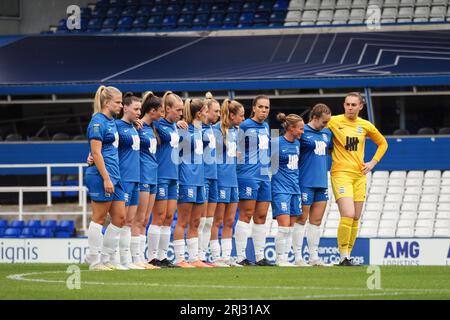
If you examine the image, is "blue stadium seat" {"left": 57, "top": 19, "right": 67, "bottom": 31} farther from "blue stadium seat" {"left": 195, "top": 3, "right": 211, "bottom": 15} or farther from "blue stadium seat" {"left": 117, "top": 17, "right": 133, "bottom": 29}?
"blue stadium seat" {"left": 195, "top": 3, "right": 211, "bottom": 15}

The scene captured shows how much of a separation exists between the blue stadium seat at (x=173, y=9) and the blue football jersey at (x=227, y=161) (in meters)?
17.8

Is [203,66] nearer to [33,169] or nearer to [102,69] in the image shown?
[102,69]

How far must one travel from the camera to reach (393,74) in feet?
88.6

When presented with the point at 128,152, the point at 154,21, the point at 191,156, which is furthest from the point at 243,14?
the point at 128,152

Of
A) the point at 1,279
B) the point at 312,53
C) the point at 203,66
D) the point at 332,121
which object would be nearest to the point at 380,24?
the point at 312,53

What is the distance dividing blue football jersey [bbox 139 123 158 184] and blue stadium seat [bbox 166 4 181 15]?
1870 cm

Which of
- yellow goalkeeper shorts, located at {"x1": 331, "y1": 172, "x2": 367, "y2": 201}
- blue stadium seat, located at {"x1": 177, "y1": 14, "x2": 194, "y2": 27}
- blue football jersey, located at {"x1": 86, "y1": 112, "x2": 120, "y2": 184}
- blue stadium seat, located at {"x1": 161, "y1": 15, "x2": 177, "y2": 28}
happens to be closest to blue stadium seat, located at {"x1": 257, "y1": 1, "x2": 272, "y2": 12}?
blue stadium seat, located at {"x1": 177, "y1": 14, "x2": 194, "y2": 27}

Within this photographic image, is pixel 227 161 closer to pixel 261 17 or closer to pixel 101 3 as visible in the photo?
pixel 261 17

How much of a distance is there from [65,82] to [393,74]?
8.35 meters

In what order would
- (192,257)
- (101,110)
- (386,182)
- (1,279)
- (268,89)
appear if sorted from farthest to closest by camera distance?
(268,89) < (386,182) < (192,257) < (101,110) < (1,279)

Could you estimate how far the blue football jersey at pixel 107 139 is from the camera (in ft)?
43.1

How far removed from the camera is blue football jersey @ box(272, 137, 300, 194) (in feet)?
49.7

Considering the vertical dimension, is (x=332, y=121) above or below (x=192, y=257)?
above

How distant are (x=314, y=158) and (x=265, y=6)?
17.3 meters
